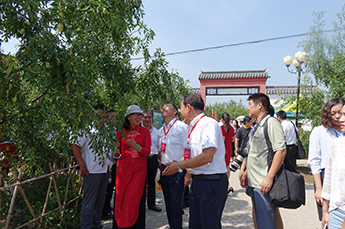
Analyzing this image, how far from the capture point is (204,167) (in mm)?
2730

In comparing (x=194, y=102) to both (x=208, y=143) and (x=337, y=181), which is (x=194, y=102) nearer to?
(x=208, y=143)

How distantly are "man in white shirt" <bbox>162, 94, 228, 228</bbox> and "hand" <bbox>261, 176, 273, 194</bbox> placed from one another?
380mm

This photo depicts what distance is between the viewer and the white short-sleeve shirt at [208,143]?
2633 millimetres

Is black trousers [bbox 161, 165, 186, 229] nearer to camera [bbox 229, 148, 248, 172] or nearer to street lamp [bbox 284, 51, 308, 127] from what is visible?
camera [bbox 229, 148, 248, 172]

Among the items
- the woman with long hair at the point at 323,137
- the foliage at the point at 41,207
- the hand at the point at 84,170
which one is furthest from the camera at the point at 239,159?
the foliage at the point at 41,207

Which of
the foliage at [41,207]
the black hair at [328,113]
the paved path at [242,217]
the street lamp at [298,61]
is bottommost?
the paved path at [242,217]

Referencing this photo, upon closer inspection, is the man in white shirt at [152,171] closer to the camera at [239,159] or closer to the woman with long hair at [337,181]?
the camera at [239,159]

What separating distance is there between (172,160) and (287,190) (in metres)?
1.72

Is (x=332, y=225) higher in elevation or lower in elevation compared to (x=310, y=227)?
higher

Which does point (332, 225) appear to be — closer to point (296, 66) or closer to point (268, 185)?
point (268, 185)

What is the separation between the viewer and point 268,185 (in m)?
2.60

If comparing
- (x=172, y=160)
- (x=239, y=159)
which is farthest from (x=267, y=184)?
(x=172, y=160)

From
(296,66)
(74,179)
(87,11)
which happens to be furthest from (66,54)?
(296,66)

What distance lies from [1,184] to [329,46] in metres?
8.81
